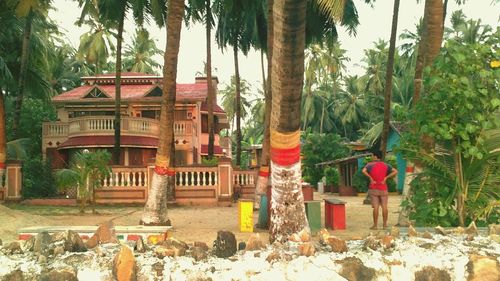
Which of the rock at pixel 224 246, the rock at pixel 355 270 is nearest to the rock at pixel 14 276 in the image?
the rock at pixel 224 246

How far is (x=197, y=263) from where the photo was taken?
16.1ft

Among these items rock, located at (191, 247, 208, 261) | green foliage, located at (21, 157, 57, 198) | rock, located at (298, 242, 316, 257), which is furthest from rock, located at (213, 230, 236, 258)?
green foliage, located at (21, 157, 57, 198)

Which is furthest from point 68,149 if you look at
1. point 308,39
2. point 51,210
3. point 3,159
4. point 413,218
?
point 413,218

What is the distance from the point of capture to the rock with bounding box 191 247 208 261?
16.3ft

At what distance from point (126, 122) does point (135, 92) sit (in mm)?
Result: 4134

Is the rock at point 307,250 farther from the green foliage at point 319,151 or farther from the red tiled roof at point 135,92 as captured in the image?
the green foliage at point 319,151

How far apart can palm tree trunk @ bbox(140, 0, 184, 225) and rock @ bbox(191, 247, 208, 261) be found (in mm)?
6133

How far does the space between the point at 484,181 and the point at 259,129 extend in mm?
56089

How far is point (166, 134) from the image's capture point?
11125 millimetres

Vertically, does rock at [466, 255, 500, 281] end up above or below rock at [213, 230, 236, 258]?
below

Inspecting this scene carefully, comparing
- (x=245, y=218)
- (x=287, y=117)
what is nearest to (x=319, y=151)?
(x=245, y=218)

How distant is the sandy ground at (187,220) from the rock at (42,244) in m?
3.62

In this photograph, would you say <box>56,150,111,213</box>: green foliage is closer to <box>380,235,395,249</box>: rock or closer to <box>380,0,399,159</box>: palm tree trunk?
<box>380,0,399,159</box>: palm tree trunk

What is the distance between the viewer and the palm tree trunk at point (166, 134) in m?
11.1
